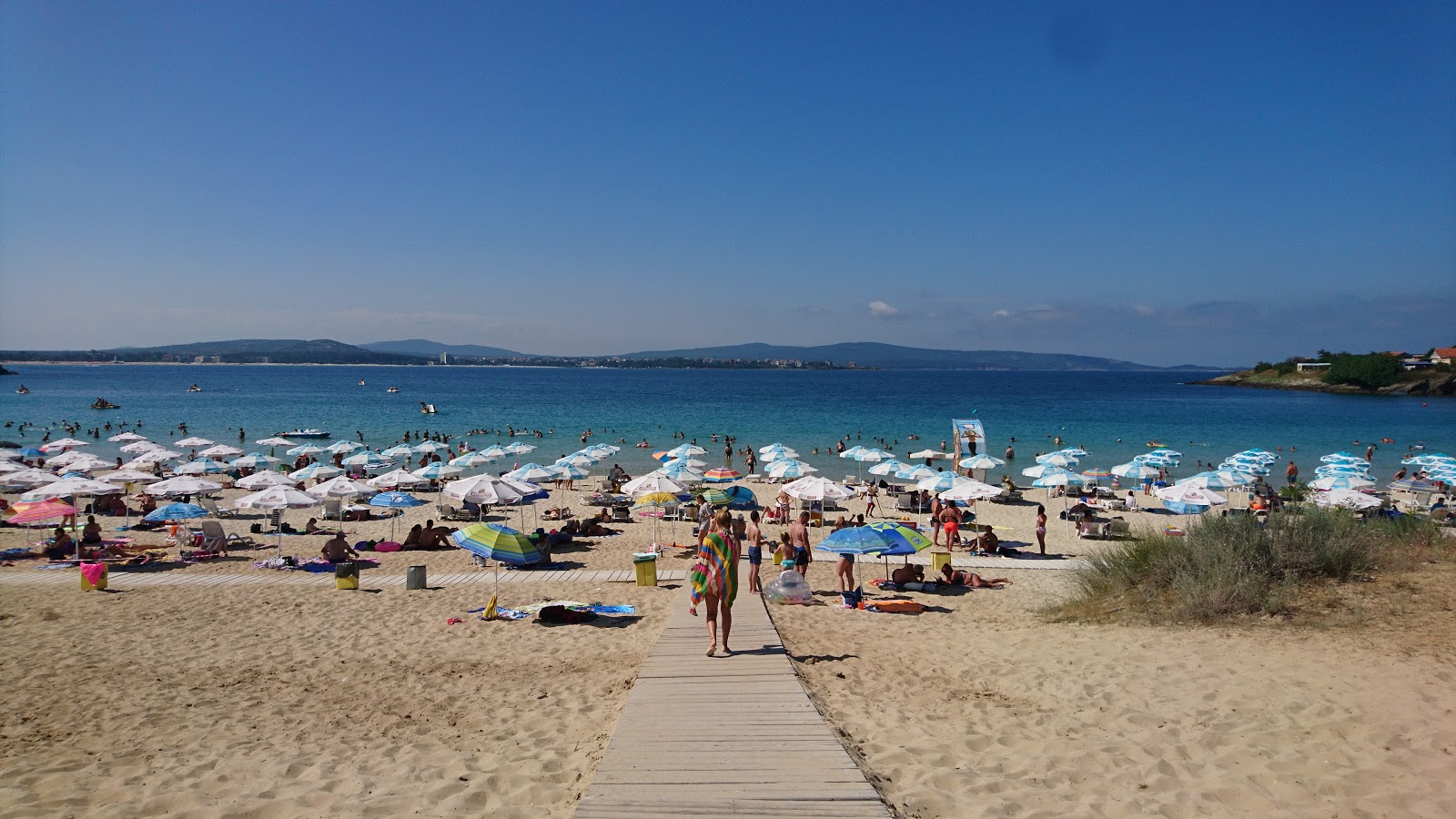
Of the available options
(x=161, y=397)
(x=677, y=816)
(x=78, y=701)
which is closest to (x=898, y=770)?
(x=677, y=816)

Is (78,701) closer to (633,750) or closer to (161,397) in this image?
(633,750)

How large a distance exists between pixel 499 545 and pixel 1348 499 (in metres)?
19.6

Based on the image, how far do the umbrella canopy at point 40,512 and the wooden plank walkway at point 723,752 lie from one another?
13747 mm

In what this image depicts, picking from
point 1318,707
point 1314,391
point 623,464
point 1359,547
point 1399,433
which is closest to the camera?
point 1318,707

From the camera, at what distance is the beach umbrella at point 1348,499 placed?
18812mm

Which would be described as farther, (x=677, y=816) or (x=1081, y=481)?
(x=1081, y=481)

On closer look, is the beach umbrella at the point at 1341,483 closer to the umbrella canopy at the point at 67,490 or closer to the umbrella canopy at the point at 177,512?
the umbrella canopy at the point at 177,512

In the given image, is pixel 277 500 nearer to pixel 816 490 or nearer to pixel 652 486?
pixel 652 486

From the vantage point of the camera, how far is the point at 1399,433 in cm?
5181

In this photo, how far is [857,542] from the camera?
11.9 metres

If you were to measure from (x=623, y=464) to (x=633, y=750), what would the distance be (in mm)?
31371

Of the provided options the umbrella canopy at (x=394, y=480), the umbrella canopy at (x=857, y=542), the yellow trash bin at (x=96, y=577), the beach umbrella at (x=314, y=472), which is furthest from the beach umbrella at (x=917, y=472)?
the beach umbrella at (x=314, y=472)

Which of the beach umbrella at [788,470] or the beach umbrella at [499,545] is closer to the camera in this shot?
the beach umbrella at [499,545]

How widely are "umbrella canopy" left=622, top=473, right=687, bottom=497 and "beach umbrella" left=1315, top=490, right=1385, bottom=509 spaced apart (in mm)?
15298
